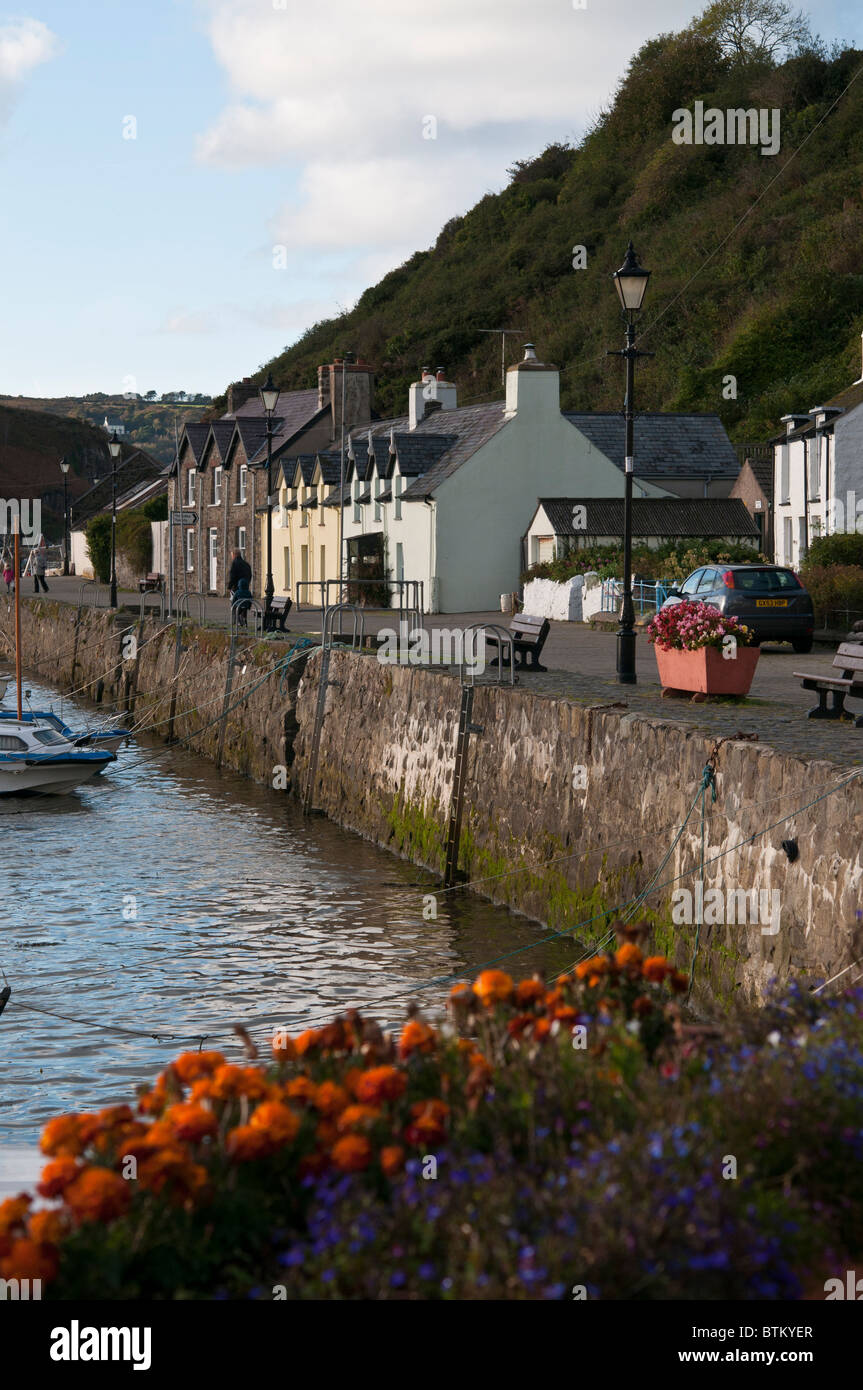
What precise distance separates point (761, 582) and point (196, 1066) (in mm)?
21662

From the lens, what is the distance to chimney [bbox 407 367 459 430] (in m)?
51.0

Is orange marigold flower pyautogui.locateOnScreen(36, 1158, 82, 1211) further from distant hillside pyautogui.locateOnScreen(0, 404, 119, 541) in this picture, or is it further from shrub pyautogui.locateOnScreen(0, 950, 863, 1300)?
distant hillside pyautogui.locateOnScreen(0, 404, 119, 541)

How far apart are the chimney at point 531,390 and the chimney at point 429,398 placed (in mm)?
7887

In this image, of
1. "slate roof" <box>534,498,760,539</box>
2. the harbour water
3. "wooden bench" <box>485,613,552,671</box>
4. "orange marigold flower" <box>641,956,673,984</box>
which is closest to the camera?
"orange marigold flower" <box>641,956,673,984</box>

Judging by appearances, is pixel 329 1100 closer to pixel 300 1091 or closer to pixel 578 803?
pixel 300 1091

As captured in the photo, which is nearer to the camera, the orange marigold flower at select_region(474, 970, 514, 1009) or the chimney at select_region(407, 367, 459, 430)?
the orange marigold flower at select_region(474, 970, 514, 1009)

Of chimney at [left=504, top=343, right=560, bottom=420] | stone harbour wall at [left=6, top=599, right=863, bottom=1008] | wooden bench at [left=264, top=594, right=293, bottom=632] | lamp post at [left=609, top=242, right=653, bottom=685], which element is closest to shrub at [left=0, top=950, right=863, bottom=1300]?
stone harbour wall at [left=6, top=599, right=863, bottom=1008]

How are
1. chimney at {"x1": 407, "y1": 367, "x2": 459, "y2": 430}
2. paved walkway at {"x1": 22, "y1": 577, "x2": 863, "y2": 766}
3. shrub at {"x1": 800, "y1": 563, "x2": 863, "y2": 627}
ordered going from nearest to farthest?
→ 1. paved walkway at {"x1": 22, "y1": 577, "x2": 863, "y2": 766}
2. shrub at {"x1": 800, "y1": 563, "x2": 863, "y2": 627}
3. chimney at {"x1": 407, "y1": 367, "x2": 459, "y2": 430}

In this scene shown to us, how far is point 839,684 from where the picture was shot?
1272cm

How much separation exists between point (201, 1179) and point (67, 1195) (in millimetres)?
340
